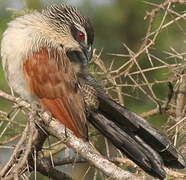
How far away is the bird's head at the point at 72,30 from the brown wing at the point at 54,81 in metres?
0.18

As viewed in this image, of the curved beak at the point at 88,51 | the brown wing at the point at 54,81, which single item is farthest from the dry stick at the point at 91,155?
the curved beak at the point at 88,51

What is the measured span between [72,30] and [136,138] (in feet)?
4.24

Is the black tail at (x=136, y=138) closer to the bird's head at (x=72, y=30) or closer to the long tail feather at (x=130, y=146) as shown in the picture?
the long tail feather at (x=130, y=146)

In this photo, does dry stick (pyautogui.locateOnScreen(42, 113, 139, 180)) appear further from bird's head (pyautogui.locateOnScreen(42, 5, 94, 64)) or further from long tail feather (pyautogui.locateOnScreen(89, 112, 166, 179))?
bird's head (pyautogui.locateOnScreen(42, 5, 94, 64))

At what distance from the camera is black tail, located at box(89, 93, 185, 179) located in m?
3.34

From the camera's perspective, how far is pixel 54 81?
13.4ft

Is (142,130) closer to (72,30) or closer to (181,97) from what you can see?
(181,97)

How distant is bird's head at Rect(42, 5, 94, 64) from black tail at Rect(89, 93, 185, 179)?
1.57 feet

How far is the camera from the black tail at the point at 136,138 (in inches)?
131

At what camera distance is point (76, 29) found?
455 centimetres

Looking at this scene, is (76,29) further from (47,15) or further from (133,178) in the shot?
(133,178)

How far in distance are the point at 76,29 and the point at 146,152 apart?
1396mm

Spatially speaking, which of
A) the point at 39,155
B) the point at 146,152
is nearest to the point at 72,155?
the point at 39,155

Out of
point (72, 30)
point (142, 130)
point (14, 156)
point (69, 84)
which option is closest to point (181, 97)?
point (142, 130)
